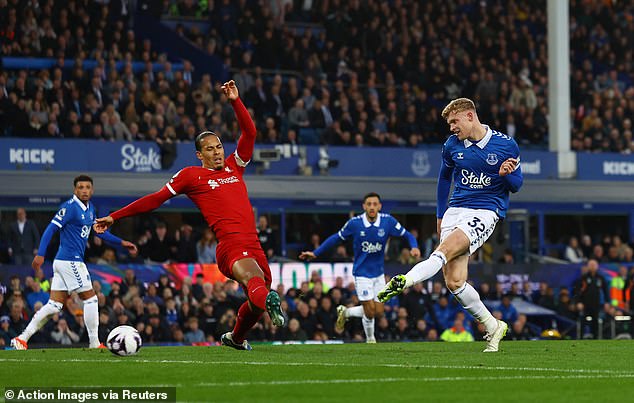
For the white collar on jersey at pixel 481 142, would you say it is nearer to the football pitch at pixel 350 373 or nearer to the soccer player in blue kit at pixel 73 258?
the football pitch at pixel 350 373

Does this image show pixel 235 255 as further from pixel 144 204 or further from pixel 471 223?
pixel 471 223

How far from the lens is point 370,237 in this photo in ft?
63.4

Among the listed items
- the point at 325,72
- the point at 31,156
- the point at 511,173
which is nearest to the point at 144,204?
the point at 511,173

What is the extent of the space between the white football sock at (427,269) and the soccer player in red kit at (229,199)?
146cm

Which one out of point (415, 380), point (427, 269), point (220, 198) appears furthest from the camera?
point (220, 198)

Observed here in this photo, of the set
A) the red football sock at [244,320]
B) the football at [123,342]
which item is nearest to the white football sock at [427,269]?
the red football sock at [244,320]

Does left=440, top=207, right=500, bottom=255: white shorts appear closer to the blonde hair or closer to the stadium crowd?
the blonde hair

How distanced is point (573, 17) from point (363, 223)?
2210cm

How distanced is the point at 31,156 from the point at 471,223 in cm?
1510

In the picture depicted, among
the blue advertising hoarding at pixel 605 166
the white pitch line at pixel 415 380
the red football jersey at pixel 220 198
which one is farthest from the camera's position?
the blue advertising hoarding at pixel 605 166

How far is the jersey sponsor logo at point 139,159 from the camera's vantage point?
88.4 feet

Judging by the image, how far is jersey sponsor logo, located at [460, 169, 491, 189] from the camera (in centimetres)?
1304

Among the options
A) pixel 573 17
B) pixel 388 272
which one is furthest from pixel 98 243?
pixel 573 17

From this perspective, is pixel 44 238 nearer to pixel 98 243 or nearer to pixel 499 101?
pixel 98 243
